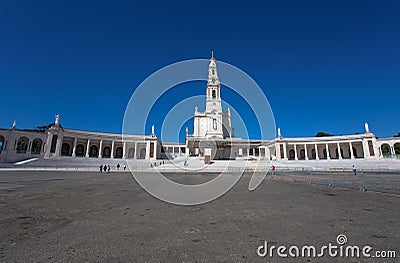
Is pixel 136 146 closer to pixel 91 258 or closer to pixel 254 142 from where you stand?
pixel 254 142

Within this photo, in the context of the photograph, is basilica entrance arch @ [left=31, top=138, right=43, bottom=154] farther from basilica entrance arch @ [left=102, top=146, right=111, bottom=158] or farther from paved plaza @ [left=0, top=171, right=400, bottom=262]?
paved plaza @ [left=0, top=171, right=400, bottom=262]

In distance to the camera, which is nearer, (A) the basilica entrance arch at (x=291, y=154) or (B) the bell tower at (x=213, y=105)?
(B) the bell tower at (x=213, y=105)

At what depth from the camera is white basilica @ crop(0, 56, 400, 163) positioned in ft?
168

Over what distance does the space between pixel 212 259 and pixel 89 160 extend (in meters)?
52.4

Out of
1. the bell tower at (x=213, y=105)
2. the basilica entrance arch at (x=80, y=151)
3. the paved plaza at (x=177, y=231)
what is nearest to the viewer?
the paved plaza at (x=177, y=231)

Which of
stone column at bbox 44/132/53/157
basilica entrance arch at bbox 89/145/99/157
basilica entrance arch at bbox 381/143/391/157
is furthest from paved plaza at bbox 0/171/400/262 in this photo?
basilica entrance arch at bbox 381/143/391/157

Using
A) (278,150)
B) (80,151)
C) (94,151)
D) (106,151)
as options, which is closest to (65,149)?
(80,151)

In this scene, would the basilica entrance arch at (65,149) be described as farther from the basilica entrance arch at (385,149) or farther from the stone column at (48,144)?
the basilica entrance arch at (385,149)

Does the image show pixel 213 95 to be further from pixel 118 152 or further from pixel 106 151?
pixel 106 151

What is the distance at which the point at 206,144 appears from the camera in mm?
58562

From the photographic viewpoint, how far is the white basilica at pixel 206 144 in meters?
51.1

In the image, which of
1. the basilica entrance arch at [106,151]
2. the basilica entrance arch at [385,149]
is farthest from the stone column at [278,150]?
the basilica entrance arch at [106,151]

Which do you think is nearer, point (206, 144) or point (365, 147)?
point (365, 147)

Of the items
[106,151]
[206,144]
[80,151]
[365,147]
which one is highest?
[206,144]
